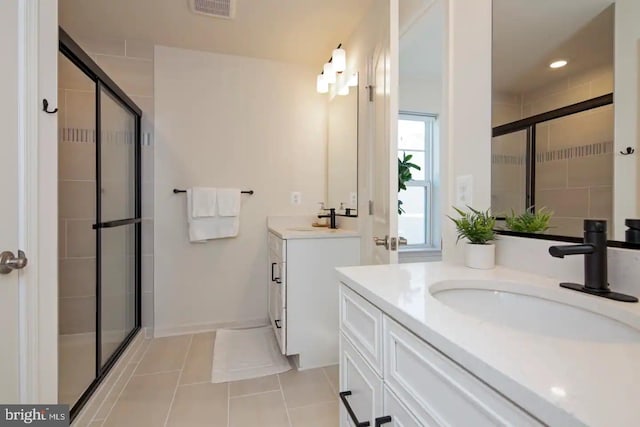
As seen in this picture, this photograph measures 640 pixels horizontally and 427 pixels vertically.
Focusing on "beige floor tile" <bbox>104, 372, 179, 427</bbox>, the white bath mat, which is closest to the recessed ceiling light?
the white bath mat

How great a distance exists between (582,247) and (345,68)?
2.09m

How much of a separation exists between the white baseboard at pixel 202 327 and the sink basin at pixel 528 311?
7.16ft

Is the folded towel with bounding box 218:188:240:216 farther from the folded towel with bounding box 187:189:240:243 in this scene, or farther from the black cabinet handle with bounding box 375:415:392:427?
the black cabinet handle with bounding box 375:415:392:427

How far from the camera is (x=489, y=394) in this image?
410 mm

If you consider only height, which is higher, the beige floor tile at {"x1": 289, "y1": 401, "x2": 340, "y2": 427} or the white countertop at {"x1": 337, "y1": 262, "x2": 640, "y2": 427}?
the white countertop at {"x1": 337, "y1": 262, "x2": 640, "y2": 427}

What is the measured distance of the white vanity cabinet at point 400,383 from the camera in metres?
0.43

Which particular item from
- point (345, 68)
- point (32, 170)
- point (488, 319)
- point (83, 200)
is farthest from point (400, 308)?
point (345, 68)

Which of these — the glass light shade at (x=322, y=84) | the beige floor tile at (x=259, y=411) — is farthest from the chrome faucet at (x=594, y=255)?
the glass light shade at (x=322, y=84)

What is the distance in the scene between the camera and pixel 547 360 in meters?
0.41

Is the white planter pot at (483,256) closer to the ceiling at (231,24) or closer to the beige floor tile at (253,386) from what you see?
the beige floor tile at (253,386)

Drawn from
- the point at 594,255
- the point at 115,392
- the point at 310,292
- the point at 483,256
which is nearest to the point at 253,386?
the point at 310,292

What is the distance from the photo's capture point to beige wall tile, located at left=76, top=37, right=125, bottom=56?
7.66ft

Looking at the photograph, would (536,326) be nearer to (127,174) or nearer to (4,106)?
(4,106)

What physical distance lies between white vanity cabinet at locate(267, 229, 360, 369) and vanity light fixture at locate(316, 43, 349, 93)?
1248mm
